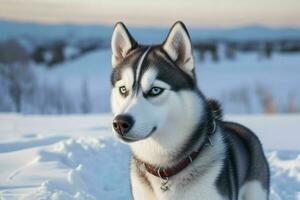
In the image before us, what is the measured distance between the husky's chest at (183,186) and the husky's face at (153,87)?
0.88 ft

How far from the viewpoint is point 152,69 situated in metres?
2.55

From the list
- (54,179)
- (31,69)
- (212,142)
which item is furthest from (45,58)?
(212,142)

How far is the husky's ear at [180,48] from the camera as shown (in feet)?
8.67

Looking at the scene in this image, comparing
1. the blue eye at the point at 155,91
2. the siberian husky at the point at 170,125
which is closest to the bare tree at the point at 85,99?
the siberian husky at the point at 170,125

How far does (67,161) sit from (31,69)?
5211mm

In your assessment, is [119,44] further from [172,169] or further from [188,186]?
[188,186]

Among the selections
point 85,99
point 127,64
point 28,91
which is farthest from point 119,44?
point 85,99

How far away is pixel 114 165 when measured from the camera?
5320mm

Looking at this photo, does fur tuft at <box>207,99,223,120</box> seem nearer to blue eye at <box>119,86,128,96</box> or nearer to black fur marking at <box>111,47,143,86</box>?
black fur marking at <box>111,47,143,86</box>

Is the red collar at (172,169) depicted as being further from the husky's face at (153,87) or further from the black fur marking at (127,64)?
the black fur marking at (127,64)

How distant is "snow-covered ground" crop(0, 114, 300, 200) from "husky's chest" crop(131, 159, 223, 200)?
1.18 meters

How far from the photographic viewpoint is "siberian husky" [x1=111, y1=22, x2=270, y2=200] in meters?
2.47

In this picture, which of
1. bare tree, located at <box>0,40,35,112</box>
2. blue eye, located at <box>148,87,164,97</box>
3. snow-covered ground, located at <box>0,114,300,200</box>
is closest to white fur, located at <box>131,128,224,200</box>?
blue eye, located at <box>148,87,164,97</box>

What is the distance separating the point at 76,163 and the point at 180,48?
264cm
